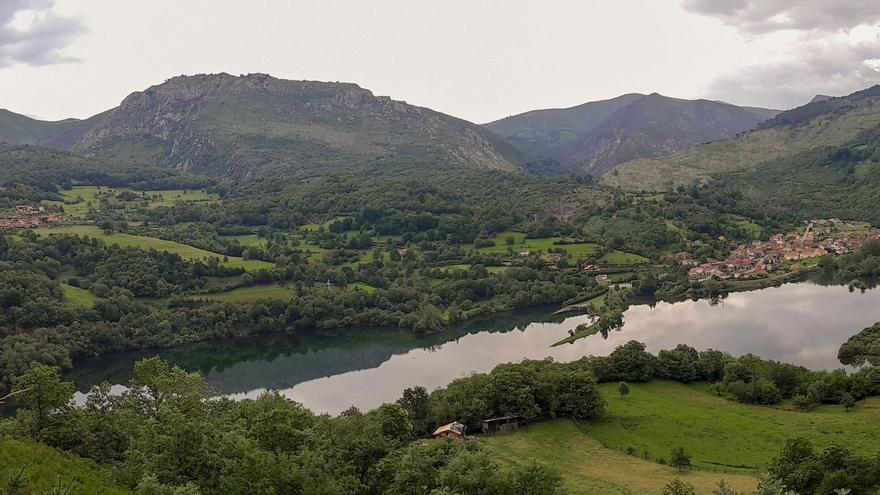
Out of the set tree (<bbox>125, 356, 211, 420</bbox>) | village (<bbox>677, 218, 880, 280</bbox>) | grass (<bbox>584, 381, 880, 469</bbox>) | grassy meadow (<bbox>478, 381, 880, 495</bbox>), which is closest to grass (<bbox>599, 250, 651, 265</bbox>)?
village (<bbox>677, 218, 880, 280</bbox>)

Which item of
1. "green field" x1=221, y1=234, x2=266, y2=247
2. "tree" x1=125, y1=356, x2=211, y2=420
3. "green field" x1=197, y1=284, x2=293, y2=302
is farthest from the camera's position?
"green field" x1=221, y1=234, x2=266, y2=247

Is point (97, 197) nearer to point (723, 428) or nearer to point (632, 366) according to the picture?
point (632, 366)

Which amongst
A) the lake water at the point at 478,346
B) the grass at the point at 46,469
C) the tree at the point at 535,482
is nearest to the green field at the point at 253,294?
the lake water at the point at 478,346

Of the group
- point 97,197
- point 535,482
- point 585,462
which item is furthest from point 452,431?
point 97,197

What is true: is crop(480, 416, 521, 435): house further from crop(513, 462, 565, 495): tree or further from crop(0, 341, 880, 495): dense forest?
crop(513, 462, 565, 495): tree

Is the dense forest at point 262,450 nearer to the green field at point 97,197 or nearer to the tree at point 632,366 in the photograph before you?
the tree at point 632,366

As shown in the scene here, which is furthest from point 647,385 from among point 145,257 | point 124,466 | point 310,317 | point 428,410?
point 145,257
